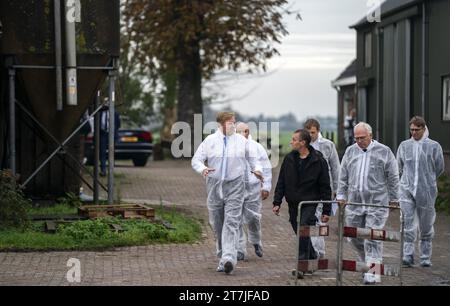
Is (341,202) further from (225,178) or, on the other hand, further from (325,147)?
(325,147)

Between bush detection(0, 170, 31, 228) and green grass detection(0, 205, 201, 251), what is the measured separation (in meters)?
0.17

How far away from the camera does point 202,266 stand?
13766mm

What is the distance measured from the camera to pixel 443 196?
22953mm

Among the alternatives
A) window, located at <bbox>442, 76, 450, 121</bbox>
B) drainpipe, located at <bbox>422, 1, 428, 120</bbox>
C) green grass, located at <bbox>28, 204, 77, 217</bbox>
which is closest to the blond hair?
green grass, located at <bbox>28, 204, 77, 217</bbox>

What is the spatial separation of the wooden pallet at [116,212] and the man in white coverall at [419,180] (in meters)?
4.70

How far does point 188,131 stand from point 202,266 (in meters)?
25.9

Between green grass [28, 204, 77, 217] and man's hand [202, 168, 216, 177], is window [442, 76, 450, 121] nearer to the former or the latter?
green grass [28, 204, 77, 217]

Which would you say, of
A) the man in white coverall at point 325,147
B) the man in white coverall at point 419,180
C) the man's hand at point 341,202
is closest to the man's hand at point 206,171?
the man's hand at point 341,202

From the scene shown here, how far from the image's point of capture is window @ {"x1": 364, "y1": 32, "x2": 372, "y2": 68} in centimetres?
4141

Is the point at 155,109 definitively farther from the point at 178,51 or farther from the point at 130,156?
the point at 130,156

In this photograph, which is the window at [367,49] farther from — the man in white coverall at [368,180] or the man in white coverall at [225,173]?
the man in white coverall at [368,180]

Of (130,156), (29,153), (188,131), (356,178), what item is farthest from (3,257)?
(188,131)

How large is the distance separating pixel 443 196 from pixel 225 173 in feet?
34.9

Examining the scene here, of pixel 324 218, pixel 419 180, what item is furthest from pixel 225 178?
pixel 419 180
